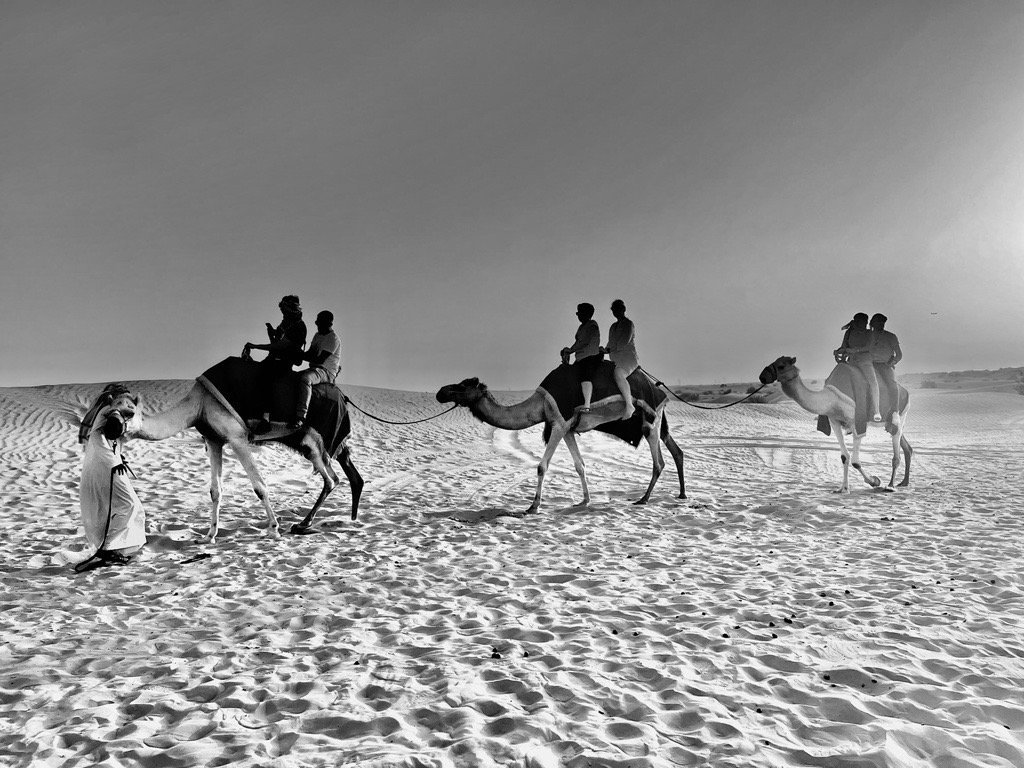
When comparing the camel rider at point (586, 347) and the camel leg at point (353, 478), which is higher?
the camel rider at point (586, 347)

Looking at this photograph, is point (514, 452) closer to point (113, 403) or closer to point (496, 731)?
point (113, 403)

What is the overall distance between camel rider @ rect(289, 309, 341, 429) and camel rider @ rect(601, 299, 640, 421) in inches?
195

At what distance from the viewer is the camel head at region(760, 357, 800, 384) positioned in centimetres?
1161

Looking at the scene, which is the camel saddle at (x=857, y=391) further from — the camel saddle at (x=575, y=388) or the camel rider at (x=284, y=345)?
the camel rider at (x=284, y=345)

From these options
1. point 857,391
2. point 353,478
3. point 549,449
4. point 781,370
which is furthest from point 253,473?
point 857,391

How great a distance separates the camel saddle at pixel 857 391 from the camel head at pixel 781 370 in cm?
141

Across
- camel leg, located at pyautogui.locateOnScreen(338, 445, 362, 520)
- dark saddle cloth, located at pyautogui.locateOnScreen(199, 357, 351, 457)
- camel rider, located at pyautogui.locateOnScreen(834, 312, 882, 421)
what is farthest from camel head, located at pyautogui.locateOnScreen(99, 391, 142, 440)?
camel rider, located at pyautogui.locateOnScreen(834, 312, 882, 421)

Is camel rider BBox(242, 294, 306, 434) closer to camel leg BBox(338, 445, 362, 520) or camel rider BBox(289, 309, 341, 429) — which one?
camel rider BBox(289, 309, 341, 429)

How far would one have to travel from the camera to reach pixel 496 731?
12.2 ft

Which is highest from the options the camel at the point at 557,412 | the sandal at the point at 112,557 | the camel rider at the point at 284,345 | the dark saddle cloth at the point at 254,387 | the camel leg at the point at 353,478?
the camel rider at the point at 284,345

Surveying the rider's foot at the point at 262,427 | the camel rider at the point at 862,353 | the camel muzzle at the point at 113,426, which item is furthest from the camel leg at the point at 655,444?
the camel muzzle at the point at 113,426

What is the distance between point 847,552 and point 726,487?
5998mm

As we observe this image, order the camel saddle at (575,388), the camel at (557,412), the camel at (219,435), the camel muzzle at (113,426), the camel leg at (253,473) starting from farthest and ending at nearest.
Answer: the camel saddle at (575,388) → the camel at (557,412) → the camel leg at (253,473) → the camel at (219,435) → the camel muzzle at (113,426)

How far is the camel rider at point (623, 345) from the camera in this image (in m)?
11.7
